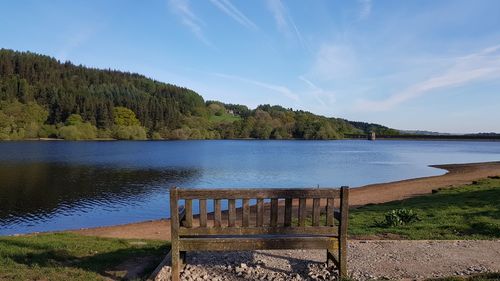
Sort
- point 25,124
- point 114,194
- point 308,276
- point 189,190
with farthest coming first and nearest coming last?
point 25,124
point 114,194
point 308,276
point 189,190

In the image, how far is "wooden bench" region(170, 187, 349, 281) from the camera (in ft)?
23.1

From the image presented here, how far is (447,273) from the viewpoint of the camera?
735cm

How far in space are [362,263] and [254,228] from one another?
2.36 metres

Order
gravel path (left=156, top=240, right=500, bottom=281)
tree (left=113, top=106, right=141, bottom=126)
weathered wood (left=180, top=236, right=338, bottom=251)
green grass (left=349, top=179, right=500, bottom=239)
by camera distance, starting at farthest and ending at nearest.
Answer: tree (left=113, top=106, right=141, bottom=126) → green grass (left=349, top=179, right=500, bottom=239) → gravel path (left=156, top=240, right=500, bottom=281) → weathered wood (left=180, top=236, right=338, bottom=251)

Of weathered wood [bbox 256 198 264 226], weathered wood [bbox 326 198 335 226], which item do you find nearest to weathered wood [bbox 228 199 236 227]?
weathered wood [bbox 256 198 264 226]

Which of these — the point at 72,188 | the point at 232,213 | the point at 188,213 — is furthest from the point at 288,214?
the point at 72,188

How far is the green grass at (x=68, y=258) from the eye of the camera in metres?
7.53

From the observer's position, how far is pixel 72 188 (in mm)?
35812

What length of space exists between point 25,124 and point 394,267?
165139 mm

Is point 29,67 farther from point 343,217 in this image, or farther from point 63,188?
point 343,217

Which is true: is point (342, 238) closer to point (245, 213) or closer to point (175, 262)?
point (245, 213)

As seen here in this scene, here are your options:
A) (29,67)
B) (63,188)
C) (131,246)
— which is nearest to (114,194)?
(63,188)

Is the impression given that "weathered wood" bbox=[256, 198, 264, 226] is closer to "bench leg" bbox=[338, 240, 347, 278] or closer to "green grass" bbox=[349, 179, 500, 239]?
"bench leg" bbox=[338, 240, 347, 278]

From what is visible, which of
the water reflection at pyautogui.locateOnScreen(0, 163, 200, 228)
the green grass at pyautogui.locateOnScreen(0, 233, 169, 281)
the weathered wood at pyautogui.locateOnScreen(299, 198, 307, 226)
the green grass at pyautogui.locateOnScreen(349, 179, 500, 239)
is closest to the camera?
the weathered wood at pyautogui.locateOnScreen(299, 198, 307, 226)
